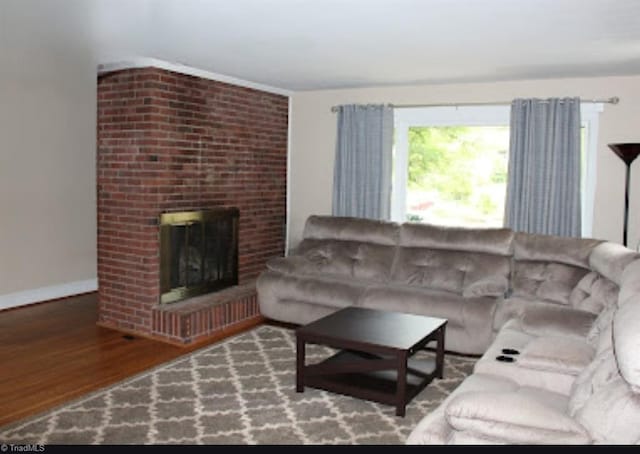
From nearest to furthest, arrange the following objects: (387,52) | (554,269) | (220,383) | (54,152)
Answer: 1. (220,383)
2. (387,52)
3. (554,269)
4. (54,152)

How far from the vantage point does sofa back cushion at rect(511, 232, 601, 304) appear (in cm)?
A: 423

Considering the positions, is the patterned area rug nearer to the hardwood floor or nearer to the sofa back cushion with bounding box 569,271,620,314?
the hardwood floor

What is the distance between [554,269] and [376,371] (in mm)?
1828

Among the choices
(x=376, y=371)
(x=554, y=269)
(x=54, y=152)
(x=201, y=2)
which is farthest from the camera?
(x=54, y=152)

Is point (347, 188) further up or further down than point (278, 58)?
further down

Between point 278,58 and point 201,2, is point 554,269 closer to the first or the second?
point 278,58

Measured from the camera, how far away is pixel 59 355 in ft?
13.2

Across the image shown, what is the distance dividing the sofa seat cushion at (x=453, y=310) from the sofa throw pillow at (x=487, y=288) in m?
0.07

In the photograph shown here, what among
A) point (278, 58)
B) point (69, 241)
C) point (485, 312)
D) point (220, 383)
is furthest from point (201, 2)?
point (69, 241)

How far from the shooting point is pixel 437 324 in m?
3.69

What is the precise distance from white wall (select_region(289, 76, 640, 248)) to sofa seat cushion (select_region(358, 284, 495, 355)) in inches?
59.7

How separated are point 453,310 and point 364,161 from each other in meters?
2.04

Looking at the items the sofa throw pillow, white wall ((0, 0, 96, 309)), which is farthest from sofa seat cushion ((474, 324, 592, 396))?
white wall ((0, 0, 96, 309))

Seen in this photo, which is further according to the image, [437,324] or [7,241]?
[7,241]
